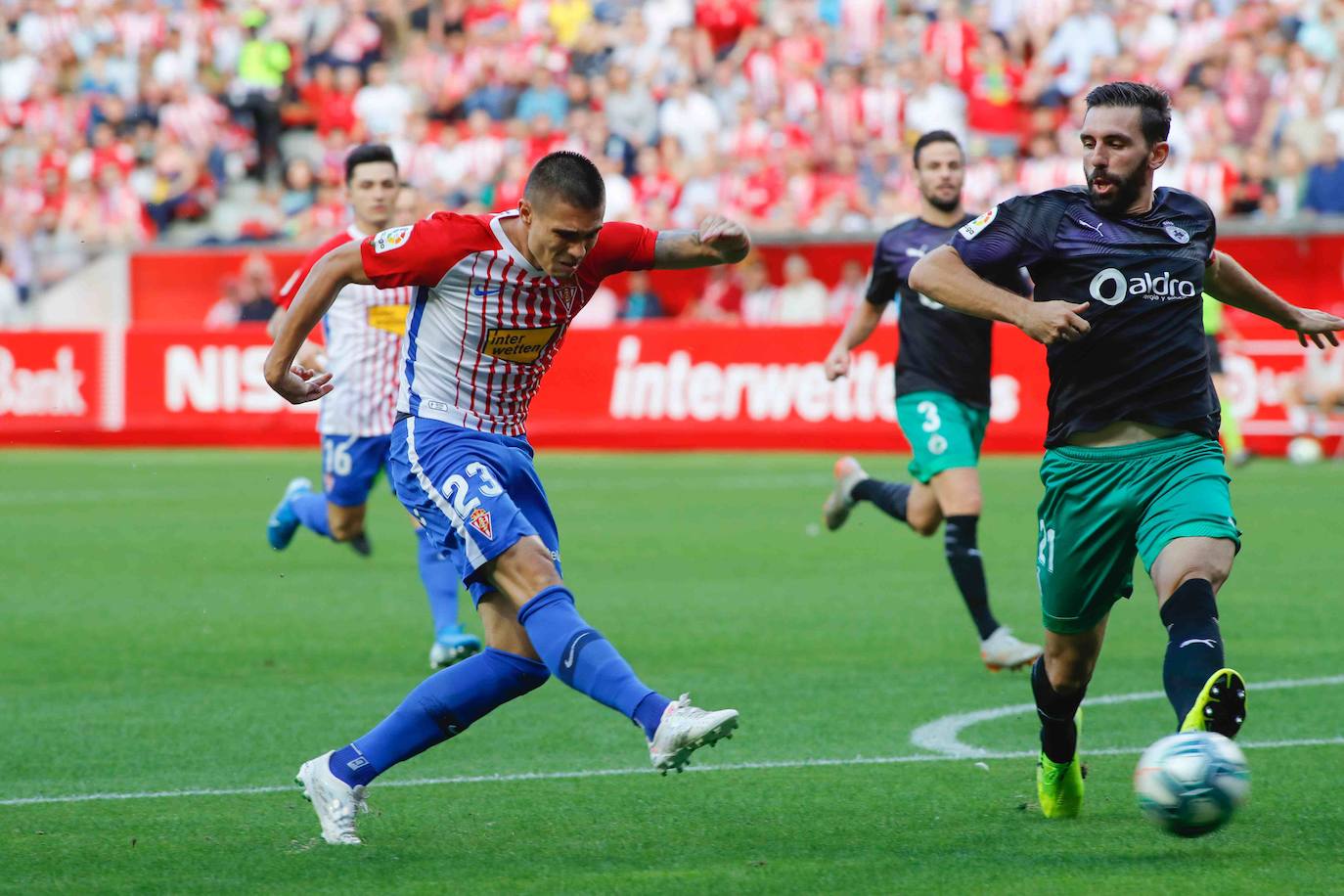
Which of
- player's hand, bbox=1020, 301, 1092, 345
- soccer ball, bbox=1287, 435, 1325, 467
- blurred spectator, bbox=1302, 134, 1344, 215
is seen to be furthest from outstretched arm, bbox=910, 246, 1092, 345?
blurred spectator, bbox=1302, 134, 1344, 215

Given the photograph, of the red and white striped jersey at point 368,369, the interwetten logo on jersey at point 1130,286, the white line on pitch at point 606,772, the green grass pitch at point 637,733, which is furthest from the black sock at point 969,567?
the interwetten logo on jersey at point 1130,286

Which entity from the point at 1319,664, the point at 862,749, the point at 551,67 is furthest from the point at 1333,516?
the point at 551,67

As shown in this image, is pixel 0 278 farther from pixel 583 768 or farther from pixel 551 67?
pixel 583 768

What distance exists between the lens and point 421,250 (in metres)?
6.06

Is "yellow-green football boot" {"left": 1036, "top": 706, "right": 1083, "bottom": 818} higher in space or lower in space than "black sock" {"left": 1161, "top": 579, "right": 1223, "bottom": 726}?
lower

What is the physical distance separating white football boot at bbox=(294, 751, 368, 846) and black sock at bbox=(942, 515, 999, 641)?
14.0 ft

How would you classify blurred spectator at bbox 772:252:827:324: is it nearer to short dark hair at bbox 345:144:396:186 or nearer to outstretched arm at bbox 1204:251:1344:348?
short dark hair at bbox 345:144:396:186

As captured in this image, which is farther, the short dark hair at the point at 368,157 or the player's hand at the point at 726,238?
the short dark hair at the point at 368,157

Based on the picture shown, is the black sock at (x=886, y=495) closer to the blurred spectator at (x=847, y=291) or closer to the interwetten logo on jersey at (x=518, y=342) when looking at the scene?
the interwetten logo on jersey at (x=518, y=342)

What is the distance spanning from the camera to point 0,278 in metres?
27.8

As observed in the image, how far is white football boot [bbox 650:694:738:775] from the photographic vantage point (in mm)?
5297

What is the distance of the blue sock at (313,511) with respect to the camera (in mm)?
11703

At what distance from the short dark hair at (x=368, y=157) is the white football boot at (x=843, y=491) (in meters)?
3.08

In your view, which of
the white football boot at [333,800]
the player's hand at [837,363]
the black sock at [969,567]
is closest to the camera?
the white football boot at [333,800]
